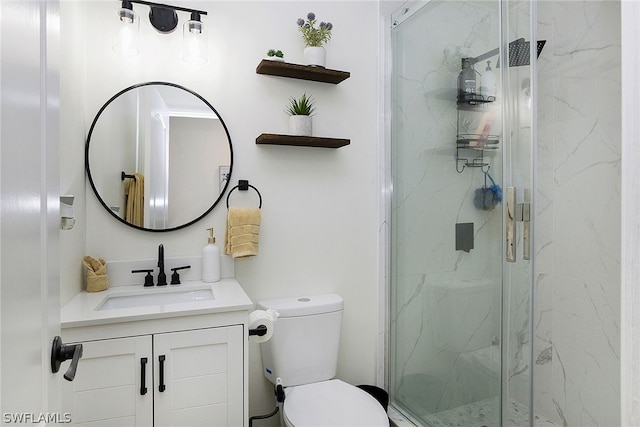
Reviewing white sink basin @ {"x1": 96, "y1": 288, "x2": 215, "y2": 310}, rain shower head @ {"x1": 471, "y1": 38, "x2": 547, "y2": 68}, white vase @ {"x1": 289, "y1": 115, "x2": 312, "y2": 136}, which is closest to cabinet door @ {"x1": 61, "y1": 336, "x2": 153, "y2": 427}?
white sink basin @ {"x1": 96, "y1": 288, "x2": 215, "y2": 310}

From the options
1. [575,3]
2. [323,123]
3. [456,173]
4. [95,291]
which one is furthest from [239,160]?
[575,3]

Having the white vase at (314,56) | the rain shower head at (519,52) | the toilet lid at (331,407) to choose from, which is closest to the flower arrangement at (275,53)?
the white vase at (314,56)

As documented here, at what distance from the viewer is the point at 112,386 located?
1323mm

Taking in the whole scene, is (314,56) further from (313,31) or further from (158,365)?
(158,365)

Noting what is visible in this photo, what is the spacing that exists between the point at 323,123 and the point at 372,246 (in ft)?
2.31

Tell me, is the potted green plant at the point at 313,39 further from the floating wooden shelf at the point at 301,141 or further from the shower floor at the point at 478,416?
the shower floor at the point at 478,416

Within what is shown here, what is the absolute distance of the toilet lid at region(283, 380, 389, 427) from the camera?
151cm

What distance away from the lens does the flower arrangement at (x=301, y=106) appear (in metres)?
1.93

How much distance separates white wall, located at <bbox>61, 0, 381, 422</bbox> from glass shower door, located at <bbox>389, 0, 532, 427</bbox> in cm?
17

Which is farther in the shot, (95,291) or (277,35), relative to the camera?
(277,35)

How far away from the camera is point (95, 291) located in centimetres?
163

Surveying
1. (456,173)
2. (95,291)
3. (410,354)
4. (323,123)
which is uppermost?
(323,123)

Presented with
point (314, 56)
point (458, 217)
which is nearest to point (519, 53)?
point (458, 217)

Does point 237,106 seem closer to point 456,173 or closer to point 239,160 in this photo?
point 239,160
